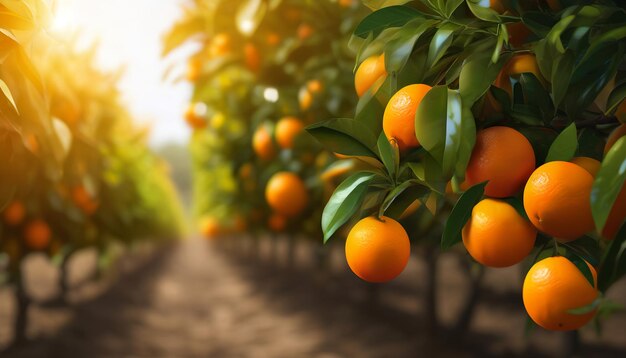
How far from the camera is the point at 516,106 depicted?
1094 millimetres

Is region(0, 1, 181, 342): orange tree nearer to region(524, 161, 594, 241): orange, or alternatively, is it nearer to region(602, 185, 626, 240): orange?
region(524, 161, 594, 241): orange

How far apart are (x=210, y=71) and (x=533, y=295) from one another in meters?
2.38

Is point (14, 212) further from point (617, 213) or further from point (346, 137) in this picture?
point (617, 213)

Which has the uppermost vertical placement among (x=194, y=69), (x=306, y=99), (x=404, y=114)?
(x=194, y=69)

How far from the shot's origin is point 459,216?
41.7 inches

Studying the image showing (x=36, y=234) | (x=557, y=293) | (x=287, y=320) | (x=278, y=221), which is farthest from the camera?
(x=287, y=320)

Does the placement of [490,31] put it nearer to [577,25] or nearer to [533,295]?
[577,25]

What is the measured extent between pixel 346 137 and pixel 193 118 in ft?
10.4

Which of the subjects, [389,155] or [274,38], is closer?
[389,155]

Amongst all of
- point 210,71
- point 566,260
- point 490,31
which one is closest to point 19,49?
point 490,31

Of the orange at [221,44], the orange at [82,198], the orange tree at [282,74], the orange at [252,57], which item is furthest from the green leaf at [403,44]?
the orange at [82,198]

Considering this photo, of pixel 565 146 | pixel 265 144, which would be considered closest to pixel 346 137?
pixel 565 146

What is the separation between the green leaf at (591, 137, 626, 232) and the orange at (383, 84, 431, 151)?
34cm

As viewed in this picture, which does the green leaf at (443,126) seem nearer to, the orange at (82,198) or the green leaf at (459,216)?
the green leaf at (459,216)
